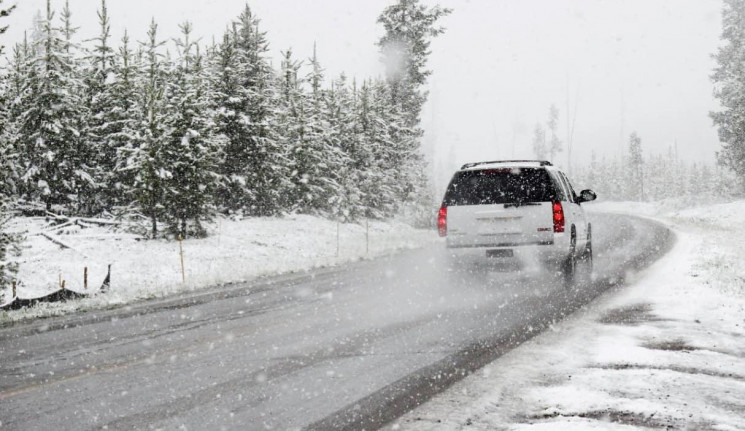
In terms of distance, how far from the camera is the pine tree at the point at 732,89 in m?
37.7

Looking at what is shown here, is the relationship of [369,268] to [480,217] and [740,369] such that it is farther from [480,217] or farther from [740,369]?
[740,369]

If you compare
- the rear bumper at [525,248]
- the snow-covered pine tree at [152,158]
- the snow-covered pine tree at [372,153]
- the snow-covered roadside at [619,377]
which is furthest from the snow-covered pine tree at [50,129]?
the snow-covered roadside at [619,377]

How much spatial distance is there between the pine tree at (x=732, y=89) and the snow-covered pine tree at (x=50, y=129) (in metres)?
37.3

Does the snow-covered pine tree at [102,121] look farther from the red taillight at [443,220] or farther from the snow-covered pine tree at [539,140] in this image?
the snow-covered pine tree at [539,140]

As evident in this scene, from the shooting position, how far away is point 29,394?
199 inches

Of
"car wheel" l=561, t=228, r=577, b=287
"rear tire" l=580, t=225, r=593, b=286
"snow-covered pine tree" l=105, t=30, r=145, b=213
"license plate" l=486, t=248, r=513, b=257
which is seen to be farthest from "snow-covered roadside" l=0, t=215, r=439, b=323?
"car wheel" l=561, t=228, r=577, b=287

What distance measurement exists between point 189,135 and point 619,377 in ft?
61.2

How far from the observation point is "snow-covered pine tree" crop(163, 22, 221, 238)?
68.9ft

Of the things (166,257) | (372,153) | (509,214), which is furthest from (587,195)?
(372,153)

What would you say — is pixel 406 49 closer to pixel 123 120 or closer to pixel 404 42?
pixel 404 42

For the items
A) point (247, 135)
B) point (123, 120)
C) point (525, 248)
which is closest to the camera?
point (525, 248)

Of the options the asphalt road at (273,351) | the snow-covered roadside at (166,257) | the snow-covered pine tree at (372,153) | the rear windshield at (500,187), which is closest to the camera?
the asphalt road at (273,351)

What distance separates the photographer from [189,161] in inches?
837

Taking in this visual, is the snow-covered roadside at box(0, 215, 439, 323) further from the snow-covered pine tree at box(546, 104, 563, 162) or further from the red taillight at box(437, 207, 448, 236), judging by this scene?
the snow-covered pine tree at box(546, 104, 563, 162)
